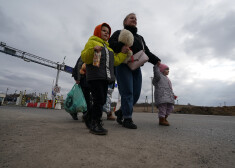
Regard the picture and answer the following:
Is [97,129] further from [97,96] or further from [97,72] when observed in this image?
[97,72]

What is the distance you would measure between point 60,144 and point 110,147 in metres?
0.41

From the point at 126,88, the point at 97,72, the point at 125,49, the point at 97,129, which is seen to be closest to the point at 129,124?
the point at 126,88

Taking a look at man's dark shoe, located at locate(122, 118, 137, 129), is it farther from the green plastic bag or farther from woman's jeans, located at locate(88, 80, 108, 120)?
the green plastic bag

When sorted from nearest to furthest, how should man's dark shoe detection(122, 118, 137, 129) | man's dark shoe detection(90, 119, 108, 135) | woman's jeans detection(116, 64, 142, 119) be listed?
man's dark shoe detection(90, 119, 108, 135)
man's dark shoe detection(122, 118, 137, 129)
woman's jeans detection(116, 64, 142, 119)

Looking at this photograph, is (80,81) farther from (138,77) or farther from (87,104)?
(138,77)

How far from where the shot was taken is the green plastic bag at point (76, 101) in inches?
118

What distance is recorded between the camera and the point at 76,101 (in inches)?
120

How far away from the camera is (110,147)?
112 centimetres

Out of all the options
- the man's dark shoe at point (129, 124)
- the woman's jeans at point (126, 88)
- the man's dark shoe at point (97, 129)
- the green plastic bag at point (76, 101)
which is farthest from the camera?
the green plastic bag at point (76, 101)

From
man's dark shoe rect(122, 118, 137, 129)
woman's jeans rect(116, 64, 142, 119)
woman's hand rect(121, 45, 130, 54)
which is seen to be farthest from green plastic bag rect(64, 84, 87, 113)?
woman's hand rect(121, 45, 130, 54)

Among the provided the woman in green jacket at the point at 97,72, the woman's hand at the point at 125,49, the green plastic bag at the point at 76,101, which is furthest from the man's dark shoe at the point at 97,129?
the green plastic bag at the point at 76,101

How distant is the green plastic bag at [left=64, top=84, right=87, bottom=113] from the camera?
301cm

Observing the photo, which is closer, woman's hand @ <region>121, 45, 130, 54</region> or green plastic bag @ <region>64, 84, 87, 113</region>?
woman's hand @ <region>121, 45, 130, 54</region>

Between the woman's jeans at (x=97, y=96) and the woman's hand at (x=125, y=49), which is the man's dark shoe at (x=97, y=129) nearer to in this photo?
the woman's jeans at (x=97, y=96)
